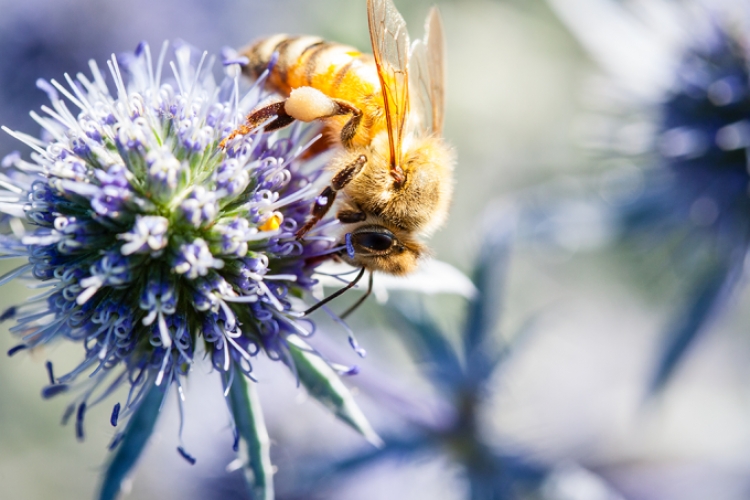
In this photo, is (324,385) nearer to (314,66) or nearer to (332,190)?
(332,190)

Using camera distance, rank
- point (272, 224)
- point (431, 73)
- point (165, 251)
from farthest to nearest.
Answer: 1. point (431, 73)
2. point (272, 224)
3. point (165, 251)

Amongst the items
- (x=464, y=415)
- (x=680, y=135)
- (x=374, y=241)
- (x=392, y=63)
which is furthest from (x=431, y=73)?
(x=680, y=135)

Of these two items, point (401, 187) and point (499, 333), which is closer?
point (401, 187)

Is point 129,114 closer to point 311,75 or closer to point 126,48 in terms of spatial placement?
point 311,75

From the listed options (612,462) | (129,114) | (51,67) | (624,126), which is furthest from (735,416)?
(51,67)

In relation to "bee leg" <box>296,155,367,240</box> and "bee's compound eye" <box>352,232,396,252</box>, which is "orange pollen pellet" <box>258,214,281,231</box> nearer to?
"bee leg" <box>296,155,367,240</box>

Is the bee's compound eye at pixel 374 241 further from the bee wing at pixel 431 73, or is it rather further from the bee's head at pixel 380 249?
the bee wing at pixel 431 73
